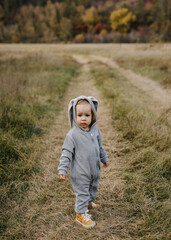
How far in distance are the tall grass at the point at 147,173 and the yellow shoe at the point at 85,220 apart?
456 mm

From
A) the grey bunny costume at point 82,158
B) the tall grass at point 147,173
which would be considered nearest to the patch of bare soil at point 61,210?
the tall grass at point 147,173

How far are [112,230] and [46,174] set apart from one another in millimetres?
1369

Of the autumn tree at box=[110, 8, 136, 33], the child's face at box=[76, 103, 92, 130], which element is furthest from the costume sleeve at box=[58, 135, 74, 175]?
the autumn tree at box=[110, 8, 136, 33]

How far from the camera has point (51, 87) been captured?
320 inches

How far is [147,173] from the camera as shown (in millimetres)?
2928

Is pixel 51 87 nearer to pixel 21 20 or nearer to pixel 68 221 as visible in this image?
pixel 68 221

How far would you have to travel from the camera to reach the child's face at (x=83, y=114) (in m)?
2.14

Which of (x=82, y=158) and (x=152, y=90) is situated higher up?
(x=82, y=158)

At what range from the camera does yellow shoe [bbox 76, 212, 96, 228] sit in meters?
2.14

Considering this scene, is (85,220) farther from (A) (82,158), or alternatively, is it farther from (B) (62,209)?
(A) (82,158)

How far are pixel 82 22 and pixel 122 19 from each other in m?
16.3

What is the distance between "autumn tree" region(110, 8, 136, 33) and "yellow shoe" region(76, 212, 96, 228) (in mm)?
66443

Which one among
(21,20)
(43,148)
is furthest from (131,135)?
(21,20)

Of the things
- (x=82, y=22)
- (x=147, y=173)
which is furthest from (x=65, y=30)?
(x=147, y=173)
